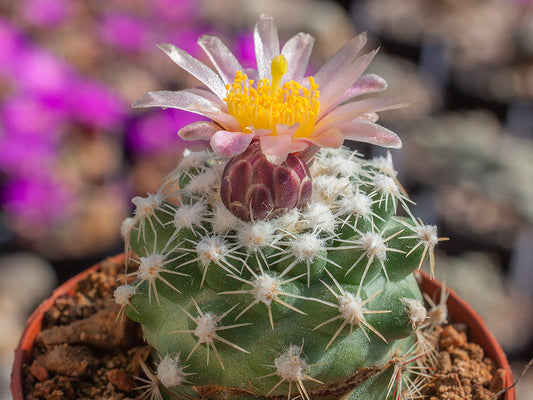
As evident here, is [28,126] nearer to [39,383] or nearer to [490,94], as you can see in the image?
[39,383]

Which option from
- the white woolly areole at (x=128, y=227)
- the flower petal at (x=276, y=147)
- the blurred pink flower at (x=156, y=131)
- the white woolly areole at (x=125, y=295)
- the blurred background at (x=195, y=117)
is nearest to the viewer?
the flower petal at (x=276, y=147)

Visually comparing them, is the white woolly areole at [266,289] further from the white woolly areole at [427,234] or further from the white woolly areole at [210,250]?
the white woolly areole at [427,234]

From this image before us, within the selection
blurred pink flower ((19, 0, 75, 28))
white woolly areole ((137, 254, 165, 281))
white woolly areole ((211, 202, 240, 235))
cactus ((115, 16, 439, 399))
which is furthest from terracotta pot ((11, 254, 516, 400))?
blurred pink flower ((19, 0, 75, 28))

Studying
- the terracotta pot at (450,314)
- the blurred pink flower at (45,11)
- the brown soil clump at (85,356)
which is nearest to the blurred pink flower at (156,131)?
the blurred pink flower at (45,11)

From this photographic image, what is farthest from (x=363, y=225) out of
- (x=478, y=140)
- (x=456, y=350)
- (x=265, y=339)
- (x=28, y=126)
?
(x=478, y=140)

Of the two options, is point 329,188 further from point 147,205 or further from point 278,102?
point 147,205
